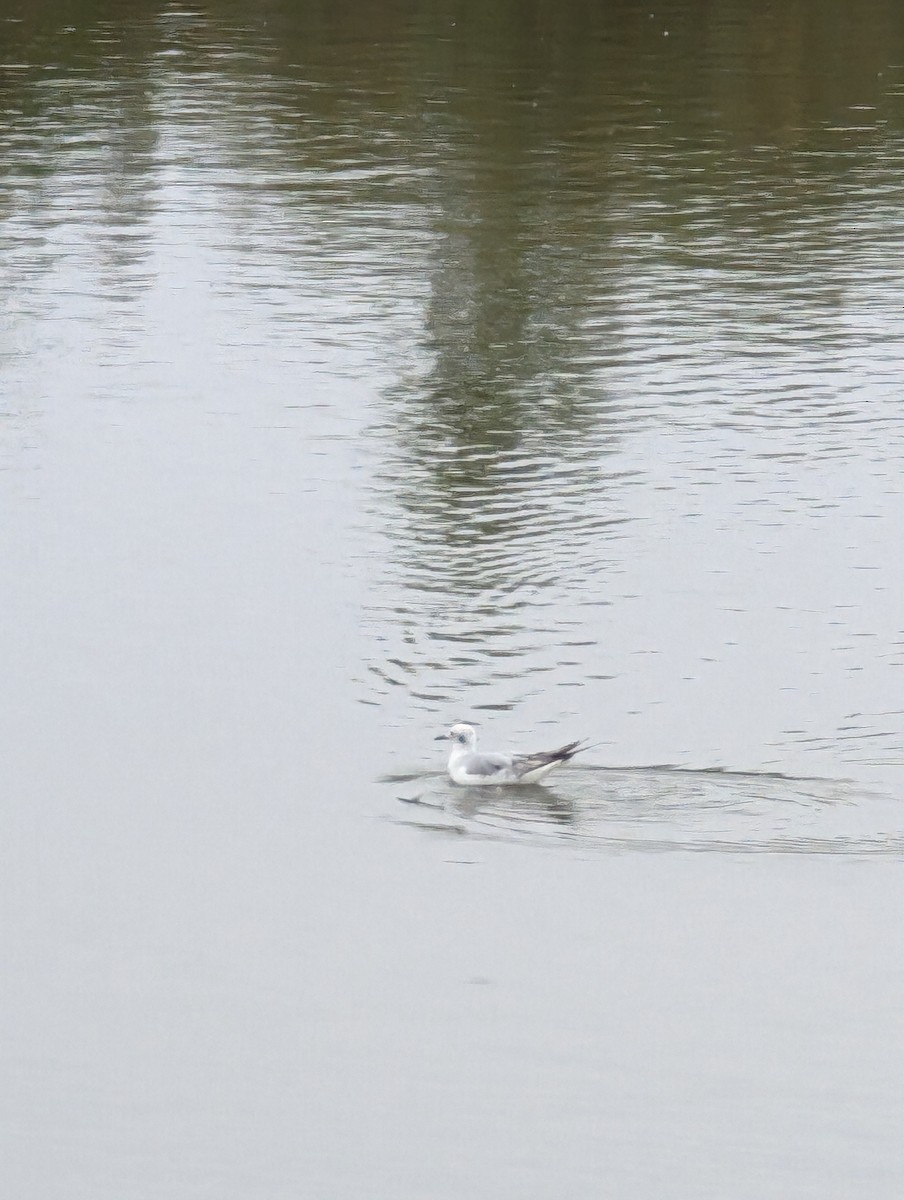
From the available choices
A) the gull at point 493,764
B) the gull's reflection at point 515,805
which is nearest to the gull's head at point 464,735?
the gull at point 493,764

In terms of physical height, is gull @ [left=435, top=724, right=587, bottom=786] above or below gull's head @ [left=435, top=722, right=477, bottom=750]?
below

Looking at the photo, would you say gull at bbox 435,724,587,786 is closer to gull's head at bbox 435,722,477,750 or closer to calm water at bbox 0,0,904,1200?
gull's head at bbox 435,722,477,750

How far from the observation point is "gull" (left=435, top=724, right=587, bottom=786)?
13.9 metres

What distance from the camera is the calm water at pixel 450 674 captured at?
11.0 metres

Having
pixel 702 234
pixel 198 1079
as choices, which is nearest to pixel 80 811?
pixel 198 1079

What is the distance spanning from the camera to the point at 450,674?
53.0ft

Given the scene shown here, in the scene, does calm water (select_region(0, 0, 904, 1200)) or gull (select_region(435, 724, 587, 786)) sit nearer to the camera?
calm water (select_region(0, 0, 904, 1200))

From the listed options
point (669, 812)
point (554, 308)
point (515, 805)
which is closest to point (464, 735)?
point (515, 805)

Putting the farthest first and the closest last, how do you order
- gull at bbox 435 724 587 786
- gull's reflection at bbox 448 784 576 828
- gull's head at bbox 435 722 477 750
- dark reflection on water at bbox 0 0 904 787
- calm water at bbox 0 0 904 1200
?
1. dark reflection on water at bbox 0 0 904 787
2. gull's head at bbox 435 722 477 750
3. gull at bbox 435 724 587 786
4. gull's reflection at bbox 448 784 576 828
5. calm water at bbox 0 0 904 1200

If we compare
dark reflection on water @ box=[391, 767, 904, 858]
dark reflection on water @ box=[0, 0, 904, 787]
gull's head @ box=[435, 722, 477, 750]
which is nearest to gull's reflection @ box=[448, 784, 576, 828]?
dark reflection on water @ box=[391, 767, 904, 858]

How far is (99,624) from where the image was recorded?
1747 centimetres

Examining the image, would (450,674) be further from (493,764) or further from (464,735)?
(493,764)

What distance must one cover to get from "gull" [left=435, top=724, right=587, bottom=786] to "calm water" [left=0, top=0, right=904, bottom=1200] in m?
0.16

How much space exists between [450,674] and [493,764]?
225 cm
